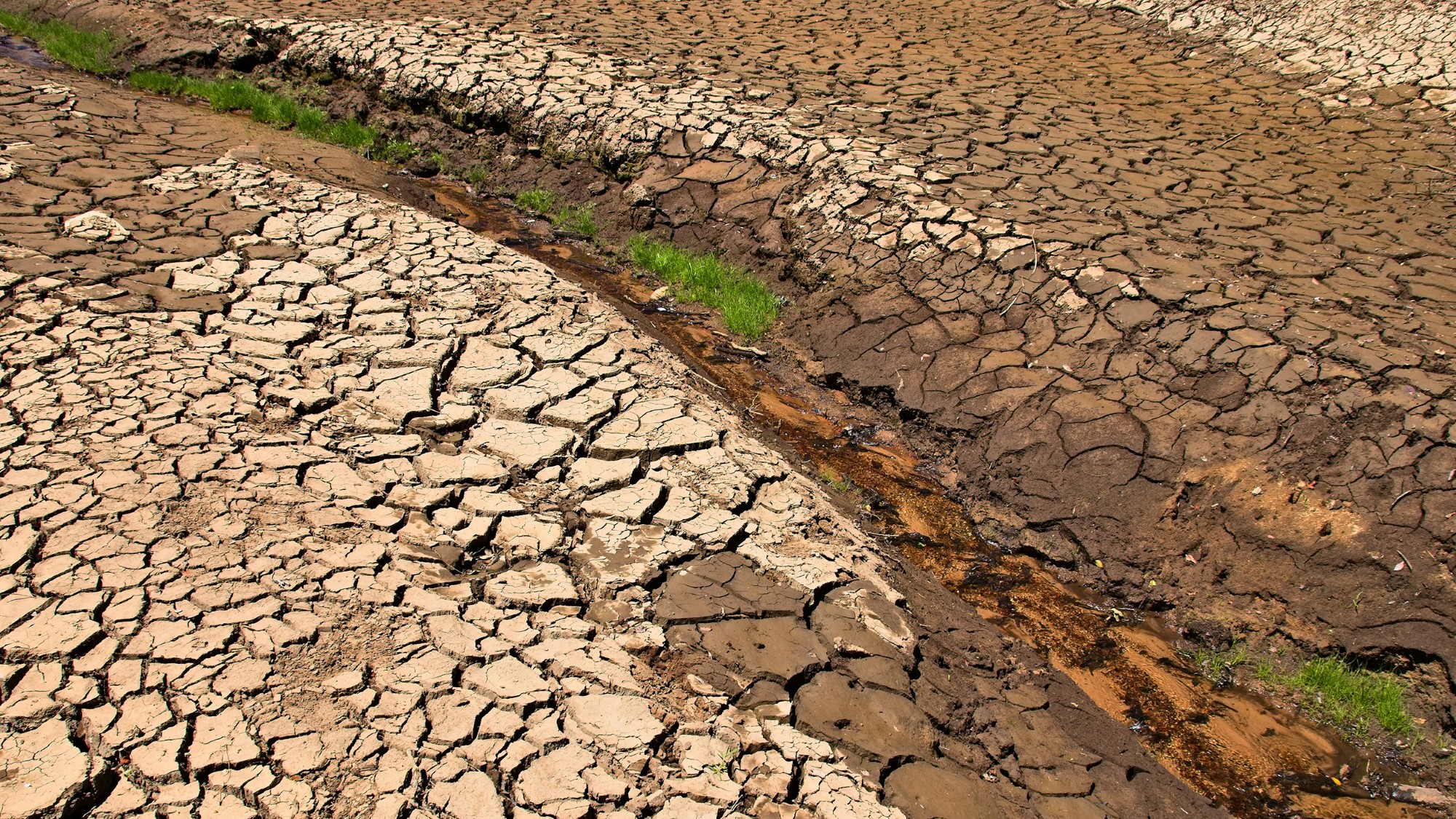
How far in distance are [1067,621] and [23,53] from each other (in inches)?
355

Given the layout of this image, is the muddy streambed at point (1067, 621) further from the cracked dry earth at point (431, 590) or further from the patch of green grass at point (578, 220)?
the patch of green grass at point (578, 220)

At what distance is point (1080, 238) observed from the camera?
4766mm

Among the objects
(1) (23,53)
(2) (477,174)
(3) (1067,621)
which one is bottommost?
(1) (23,53)

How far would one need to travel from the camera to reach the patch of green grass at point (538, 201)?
6.09m

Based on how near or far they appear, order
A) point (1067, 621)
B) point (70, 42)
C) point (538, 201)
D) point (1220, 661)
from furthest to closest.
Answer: point (70, 42)
point (538, 201)
point (1067, 621)
point (1220, 661)

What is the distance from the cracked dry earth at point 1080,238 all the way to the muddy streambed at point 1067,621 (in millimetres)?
202

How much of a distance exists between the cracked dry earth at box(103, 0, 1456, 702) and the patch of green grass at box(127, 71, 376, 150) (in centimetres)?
39

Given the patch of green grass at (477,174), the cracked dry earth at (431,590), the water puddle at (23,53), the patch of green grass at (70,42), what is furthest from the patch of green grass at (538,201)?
the water puddle at (23,53)

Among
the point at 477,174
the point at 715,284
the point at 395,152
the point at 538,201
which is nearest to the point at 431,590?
the point at 715,284

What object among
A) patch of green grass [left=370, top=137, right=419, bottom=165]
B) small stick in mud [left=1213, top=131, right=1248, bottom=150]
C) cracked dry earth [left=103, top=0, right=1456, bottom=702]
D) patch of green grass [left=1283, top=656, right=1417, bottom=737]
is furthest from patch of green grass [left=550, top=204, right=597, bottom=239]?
patch of green grass [left=1283, top=656, right=1417, bottom=737]

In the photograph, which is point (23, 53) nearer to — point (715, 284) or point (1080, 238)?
point (715, 284)

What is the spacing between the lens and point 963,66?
274 inches

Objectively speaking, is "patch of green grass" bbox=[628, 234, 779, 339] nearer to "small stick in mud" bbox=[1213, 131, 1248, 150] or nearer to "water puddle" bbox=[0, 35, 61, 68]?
"small stick in mud" bbox=[1213, 131, 1248, 150]

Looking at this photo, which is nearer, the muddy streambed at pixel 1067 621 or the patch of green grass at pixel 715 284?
the muddy streambed at pixel 1067 621
